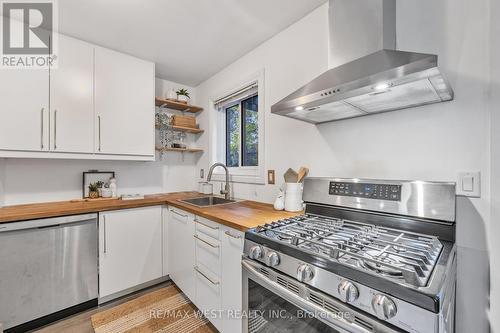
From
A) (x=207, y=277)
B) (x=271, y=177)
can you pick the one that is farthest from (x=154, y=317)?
(x=271, y=177)

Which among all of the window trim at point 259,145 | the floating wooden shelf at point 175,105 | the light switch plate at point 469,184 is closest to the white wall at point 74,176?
the floating wooden shelf at point 175,105

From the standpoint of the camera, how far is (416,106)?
1139 mm

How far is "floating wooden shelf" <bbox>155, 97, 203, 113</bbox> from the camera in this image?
2.62 metres

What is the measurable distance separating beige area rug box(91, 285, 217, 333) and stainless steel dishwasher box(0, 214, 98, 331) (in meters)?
0.26

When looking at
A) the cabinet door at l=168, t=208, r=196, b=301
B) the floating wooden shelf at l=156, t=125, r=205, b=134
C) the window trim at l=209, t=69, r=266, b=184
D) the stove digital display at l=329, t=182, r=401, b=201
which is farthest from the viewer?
the floating wooden shelf at l=156, t=125, r=205, b=134

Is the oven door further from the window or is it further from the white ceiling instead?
the white ceiling

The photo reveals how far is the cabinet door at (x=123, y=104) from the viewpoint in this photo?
6.90ft

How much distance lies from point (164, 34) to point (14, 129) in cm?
139

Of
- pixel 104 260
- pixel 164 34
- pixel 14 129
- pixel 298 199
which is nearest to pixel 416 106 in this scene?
pixel 298 199

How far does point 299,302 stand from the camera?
0.85 m
